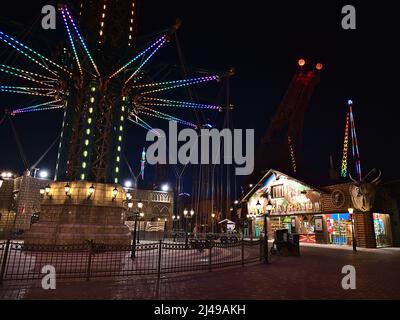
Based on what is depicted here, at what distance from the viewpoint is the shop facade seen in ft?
76.8

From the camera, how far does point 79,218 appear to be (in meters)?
16.7

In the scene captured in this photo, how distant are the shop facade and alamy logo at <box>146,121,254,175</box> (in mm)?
6176

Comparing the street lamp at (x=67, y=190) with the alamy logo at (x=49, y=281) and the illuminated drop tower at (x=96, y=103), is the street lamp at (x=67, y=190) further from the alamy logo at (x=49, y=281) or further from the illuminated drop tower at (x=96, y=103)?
the alamy logo at (x=49, y=281)

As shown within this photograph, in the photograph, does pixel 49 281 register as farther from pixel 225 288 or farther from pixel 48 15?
pixel 48 15

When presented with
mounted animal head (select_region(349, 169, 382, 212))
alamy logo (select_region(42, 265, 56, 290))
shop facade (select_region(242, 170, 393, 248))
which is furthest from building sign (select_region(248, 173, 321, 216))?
alamy logo (select_region(42, 265, 56, 290))

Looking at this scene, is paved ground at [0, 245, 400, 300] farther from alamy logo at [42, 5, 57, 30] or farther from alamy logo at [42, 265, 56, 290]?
alamy logo at [42, 5, 57, 30]

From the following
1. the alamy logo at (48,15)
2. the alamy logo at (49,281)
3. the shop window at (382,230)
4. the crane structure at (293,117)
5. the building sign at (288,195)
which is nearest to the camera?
the alamy logo at (49,281)

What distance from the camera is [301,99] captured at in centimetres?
5519

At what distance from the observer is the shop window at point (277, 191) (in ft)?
104

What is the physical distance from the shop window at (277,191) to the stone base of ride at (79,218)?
65.9ft

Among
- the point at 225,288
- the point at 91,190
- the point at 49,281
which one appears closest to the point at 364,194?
the point at 225,288

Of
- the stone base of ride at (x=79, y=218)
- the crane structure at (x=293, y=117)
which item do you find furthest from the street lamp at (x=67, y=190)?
the crane structure at (x=293, y=117)

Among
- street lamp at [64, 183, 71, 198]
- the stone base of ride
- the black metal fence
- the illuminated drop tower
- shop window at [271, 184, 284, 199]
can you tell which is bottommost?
the black metal fence
